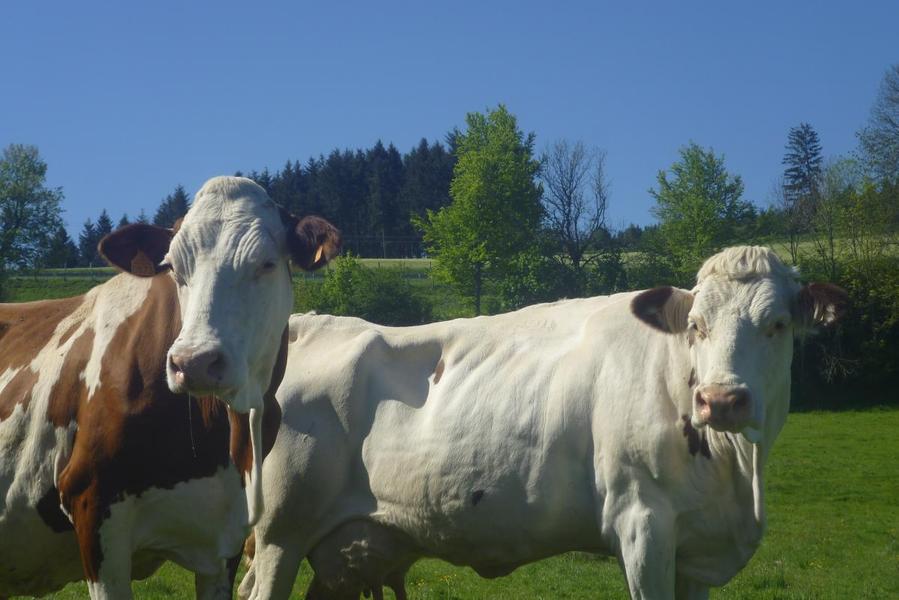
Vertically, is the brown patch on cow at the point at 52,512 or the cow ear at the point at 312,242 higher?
the cow ear at the point at 312,242

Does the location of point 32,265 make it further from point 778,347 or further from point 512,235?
point 778,347

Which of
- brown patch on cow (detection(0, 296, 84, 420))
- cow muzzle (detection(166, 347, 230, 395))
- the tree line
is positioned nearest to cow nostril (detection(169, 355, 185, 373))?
cow muzzle (detection(166, 347, 230, 395))

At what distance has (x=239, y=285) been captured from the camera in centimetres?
440

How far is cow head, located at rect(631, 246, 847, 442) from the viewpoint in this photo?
5.57 m

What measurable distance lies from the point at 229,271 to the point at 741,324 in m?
3.16

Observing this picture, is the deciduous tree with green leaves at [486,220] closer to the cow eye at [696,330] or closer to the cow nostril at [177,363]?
the cow eye at [696,330]

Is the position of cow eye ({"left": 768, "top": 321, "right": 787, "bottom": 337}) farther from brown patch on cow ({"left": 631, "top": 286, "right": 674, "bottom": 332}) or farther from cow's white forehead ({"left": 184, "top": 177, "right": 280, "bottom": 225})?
cow's white forehead ({"left": 184, "top": 177, "right": 280, "bottom": 225})

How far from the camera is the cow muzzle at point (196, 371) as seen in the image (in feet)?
13.0

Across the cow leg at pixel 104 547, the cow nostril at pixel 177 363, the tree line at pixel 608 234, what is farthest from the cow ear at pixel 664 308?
the tree line at pixel 608 234

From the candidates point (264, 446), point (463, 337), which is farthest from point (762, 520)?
point (264, 446)

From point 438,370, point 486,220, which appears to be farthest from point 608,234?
point 438,370

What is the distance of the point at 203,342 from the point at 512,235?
2157 inches

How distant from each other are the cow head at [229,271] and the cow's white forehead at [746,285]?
8.45 ft

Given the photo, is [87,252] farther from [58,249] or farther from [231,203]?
[231,203]
